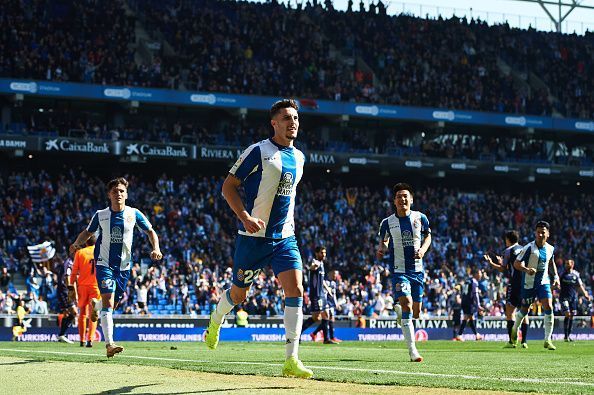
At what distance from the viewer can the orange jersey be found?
1895 centimetres

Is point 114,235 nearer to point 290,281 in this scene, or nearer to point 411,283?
point 411,283

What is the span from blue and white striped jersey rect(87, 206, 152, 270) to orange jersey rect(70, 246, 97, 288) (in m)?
4.24

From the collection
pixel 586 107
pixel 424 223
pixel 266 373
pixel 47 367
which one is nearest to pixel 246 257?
pixel 266 373

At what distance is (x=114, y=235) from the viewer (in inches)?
583

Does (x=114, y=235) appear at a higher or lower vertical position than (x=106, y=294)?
higher

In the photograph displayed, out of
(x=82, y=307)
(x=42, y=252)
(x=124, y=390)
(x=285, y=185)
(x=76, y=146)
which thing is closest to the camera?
(x=124, y=390)

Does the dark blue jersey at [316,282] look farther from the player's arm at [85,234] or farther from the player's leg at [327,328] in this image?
the player's arm at [85,234]

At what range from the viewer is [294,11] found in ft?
193

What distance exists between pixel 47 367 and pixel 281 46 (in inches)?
1793

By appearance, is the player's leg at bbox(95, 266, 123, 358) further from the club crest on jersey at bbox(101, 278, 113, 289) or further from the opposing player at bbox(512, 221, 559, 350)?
the opposing player at bbox(512, 221, 559, 350)

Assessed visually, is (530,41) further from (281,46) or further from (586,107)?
(281,46)

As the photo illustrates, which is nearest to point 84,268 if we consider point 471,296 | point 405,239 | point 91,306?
point 91,306

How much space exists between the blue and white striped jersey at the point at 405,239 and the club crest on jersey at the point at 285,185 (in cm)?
545

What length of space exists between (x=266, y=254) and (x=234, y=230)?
36969 mm
